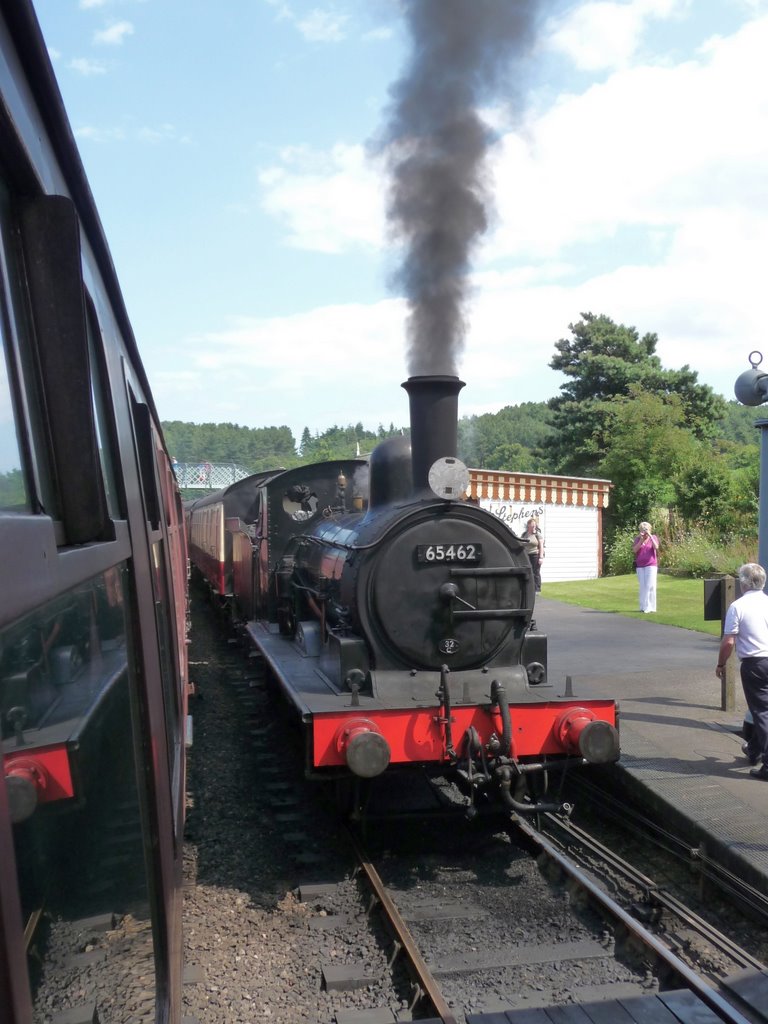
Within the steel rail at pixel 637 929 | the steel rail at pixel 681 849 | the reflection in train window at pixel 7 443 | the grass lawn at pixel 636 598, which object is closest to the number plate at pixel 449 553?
the steel rail at pixel 637 929

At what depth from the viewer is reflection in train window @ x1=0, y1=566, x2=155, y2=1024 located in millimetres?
1082

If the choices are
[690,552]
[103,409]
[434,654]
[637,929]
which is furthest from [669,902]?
[690,552]

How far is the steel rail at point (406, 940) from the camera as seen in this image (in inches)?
151

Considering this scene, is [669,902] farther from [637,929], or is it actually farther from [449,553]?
[449,553]

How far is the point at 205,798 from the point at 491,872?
7.83ft

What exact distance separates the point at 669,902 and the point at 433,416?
3.16 meters

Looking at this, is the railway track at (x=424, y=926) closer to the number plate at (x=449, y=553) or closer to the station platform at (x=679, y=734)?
the station platform at (x=679, y=734)

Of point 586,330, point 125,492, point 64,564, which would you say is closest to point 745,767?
point 125,492

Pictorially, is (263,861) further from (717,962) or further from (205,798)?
(717,962)

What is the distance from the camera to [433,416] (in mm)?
5914

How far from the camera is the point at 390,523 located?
5.79 m

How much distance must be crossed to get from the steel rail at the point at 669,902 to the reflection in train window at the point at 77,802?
3402 millimetres

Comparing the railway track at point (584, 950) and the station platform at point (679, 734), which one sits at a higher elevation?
the station platform at point (679, 734)

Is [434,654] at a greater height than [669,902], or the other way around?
[434,654]
